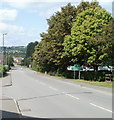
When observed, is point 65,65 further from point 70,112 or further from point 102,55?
point 70,112

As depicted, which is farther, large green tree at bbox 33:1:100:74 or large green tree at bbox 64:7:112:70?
large green tree at bbox 33:1:100:74

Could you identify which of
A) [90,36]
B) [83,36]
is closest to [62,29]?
[83,36]

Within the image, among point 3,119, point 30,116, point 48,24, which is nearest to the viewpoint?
point 3,119

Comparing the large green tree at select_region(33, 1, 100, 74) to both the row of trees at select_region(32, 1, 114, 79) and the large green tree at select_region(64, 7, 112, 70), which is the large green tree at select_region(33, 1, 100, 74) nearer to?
the row of trees at select_region(32, 1, 114, 79)

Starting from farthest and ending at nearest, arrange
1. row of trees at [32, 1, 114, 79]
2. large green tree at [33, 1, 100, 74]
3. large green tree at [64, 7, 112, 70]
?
large green tree at [33, 1, 100, 74] → large green tree at [64, 7, 112, 70] → row of trees at [32, 1, 114, 79]

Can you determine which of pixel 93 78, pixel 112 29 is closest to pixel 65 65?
pixel 93 78

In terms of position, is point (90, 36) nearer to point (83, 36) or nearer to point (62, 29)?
point (83, 36)

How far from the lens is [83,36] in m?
43.2

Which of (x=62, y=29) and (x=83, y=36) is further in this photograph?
(x=62, y=29)

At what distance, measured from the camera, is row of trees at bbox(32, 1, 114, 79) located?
39263 millimetres

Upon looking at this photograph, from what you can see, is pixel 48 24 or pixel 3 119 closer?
pixel 3 119

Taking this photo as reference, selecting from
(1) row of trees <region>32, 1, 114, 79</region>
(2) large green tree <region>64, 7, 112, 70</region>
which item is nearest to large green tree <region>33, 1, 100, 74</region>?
(1) row of trees <region>32, 1, 114, 79</region>

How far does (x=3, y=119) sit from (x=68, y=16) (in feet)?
143

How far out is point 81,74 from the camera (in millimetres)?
50938
